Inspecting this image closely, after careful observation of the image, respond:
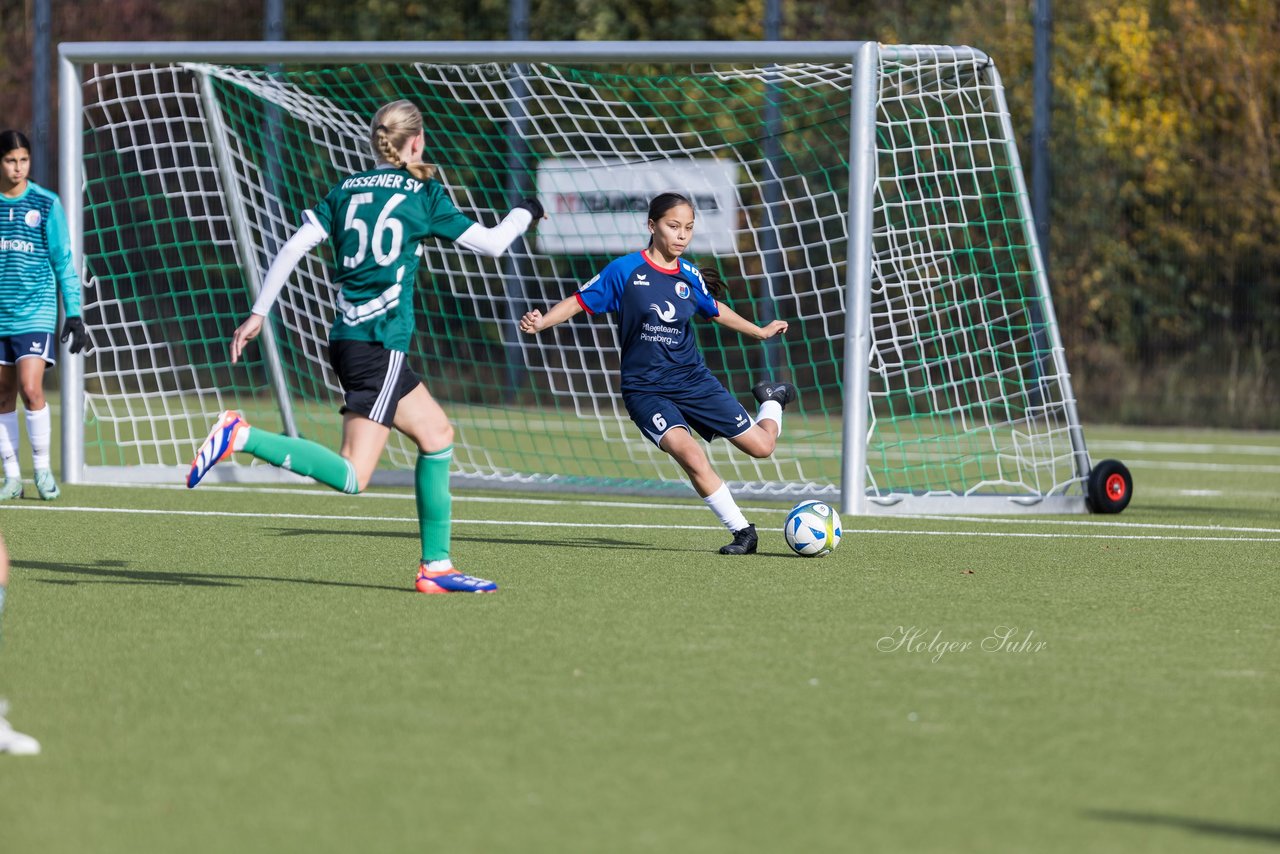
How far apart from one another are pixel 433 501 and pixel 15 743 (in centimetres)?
248

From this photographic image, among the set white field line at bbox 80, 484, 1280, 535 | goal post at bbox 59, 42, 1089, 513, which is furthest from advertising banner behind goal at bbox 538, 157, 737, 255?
white field line at bbox 80, 484, 1280, 535

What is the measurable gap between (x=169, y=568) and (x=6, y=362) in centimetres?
289

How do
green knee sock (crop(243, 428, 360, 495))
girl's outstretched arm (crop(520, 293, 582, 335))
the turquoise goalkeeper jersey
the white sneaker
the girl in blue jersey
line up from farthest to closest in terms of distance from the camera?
1. the turquoise goalkeeper jersey
2. the girl in blue jersey
3. girl's outstretched arm (crop(520, 293, 582, 335))
4. green knee sock (crop(243, 428, 360, 495))
5. the white sneaker

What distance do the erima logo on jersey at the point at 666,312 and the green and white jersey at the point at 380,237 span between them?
1525 millimetres

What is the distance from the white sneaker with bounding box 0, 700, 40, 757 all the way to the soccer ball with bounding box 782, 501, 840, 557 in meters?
3.88

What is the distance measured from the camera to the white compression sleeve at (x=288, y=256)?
19.4 ft

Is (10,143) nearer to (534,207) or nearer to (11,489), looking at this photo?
(11,489)

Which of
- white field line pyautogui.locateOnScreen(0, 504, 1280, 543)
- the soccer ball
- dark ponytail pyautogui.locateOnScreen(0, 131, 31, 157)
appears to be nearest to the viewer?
the soccer ball

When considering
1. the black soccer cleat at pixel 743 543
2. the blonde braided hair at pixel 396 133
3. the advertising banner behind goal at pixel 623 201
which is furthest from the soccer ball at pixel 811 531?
the advertising banner behind goal at pixel 623 201

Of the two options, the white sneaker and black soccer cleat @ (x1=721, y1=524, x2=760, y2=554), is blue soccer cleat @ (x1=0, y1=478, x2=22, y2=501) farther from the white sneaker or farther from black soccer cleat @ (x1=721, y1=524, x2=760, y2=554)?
the white sneaker

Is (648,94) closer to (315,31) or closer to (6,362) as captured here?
(6,362)

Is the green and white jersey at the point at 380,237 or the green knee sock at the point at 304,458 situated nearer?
the green knee sock at the point at 304,458

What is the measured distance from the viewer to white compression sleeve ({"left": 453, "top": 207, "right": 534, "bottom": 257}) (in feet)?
19.2

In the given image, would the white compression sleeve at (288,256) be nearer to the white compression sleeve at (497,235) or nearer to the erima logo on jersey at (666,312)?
the white compression sleeve at (497,235)
